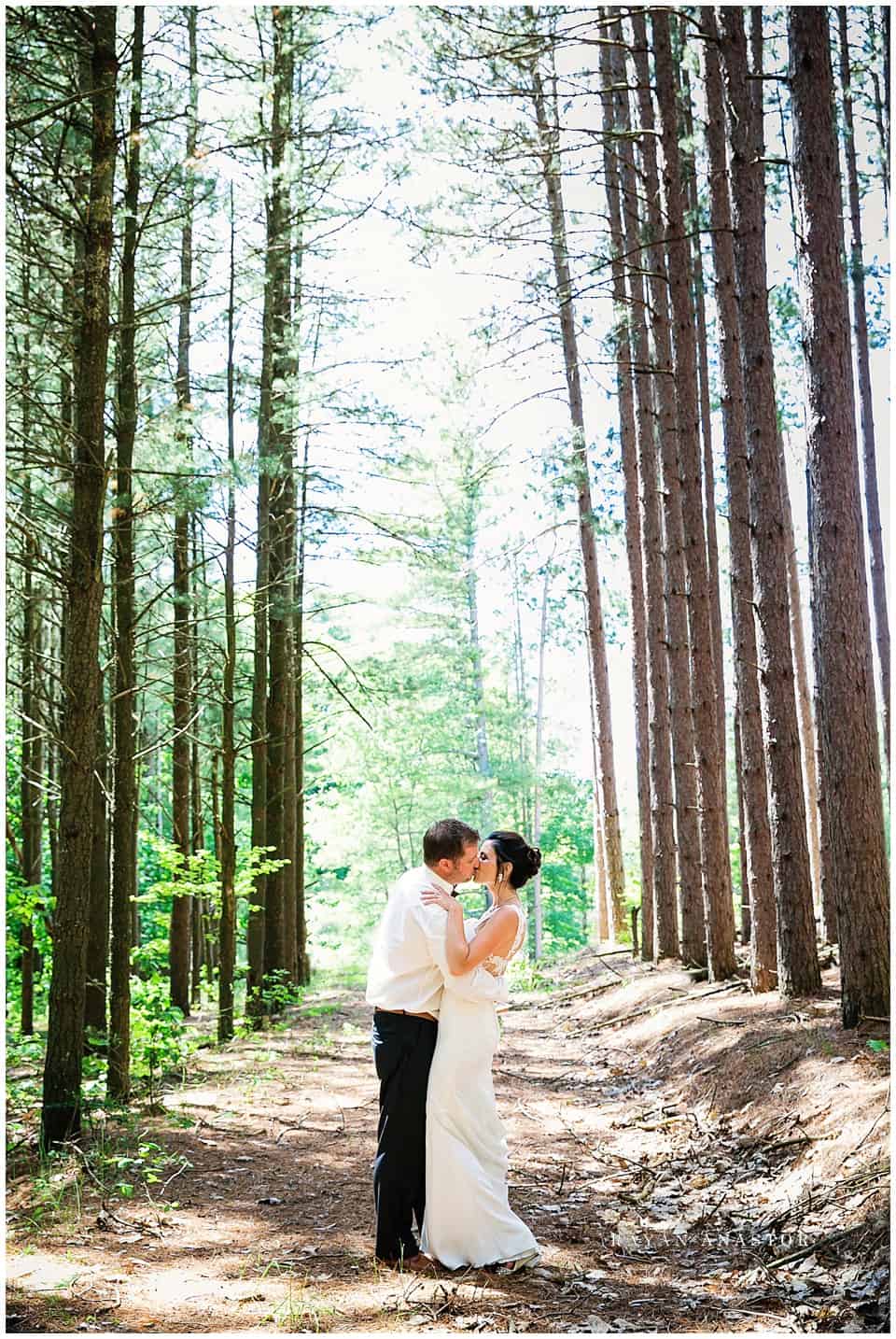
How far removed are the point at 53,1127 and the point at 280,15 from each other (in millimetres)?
11239

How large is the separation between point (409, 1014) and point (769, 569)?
5.50 meters

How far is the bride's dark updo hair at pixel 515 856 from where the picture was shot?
525 cm

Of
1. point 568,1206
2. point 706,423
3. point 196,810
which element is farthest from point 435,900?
point 706,423

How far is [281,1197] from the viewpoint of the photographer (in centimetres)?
611

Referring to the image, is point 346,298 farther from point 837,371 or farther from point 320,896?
point 320,896

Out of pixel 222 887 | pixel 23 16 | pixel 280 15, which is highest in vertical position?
pixel 280 15

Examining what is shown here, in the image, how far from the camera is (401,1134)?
4930 millimetres

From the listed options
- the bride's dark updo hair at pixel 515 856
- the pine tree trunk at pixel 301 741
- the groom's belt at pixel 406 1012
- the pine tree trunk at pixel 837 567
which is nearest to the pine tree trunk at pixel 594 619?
the pine tree trunk at pixel 301 741

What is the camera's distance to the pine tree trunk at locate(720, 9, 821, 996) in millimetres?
8406

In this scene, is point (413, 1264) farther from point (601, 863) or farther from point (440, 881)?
point (601, 863)

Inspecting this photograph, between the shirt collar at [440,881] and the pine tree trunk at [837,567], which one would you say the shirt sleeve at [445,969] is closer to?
the shirt collar at [440,881]

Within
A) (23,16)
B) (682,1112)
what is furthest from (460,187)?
(682,1112)

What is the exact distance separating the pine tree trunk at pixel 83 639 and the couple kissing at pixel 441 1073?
2.69 metres

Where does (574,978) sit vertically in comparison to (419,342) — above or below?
below
